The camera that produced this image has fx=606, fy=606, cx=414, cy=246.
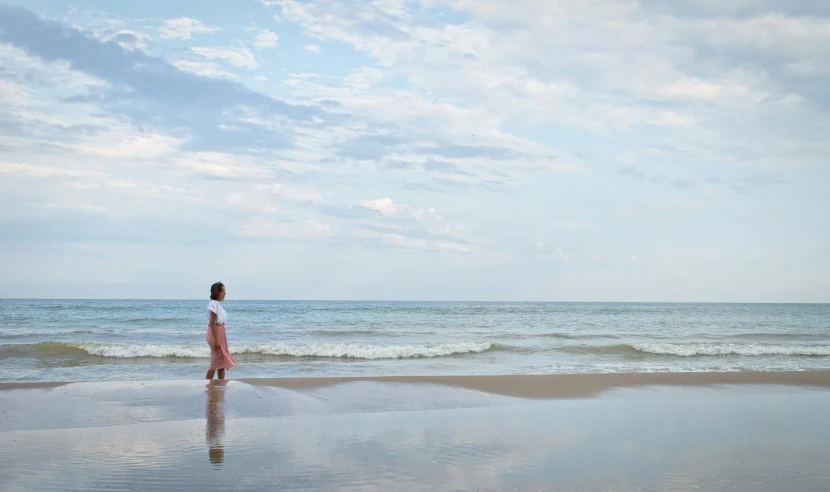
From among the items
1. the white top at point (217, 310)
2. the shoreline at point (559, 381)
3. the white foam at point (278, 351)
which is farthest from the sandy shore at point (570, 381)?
the white foam at point (278, 351)

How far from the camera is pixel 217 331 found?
995 cm

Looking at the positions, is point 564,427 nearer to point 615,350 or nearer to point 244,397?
point 244,397

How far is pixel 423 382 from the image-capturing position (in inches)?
435

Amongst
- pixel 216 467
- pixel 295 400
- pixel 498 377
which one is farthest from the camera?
pixel 498 377

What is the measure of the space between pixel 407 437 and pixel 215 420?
2.55 meters

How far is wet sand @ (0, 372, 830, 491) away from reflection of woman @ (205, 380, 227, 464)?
0.03 m

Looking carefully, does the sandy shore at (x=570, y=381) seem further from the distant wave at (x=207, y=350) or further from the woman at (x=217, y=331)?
the distant wave at (x=207, y=350)

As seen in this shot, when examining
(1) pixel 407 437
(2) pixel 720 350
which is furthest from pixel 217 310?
(2) pixel 720 350

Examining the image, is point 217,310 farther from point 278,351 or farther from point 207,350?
point 278,351

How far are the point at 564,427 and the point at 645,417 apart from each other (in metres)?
1.37

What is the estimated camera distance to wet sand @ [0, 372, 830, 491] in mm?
4836

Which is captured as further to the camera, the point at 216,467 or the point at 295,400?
the point at 295,400

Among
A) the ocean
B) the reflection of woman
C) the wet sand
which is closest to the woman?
the reflection of woman

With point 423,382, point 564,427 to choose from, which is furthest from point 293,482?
point 423,382
